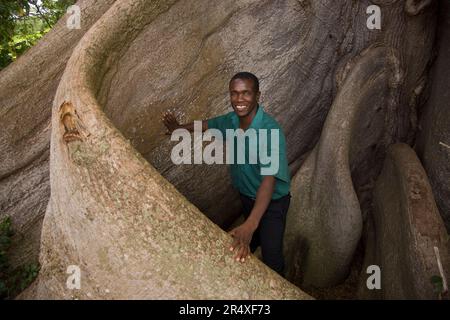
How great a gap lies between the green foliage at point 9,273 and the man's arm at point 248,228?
1230mm

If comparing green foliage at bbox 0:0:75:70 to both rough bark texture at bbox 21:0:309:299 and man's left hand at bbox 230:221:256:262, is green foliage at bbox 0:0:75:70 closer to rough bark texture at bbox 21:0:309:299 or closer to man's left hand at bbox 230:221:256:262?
rough bark texture at bbox 21:0:309:299

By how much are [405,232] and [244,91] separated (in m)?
1.34

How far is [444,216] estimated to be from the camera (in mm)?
3152

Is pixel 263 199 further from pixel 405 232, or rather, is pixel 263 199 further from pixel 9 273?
pixel 9 273

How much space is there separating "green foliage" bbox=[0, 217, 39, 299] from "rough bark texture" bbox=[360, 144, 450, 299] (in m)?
2.08

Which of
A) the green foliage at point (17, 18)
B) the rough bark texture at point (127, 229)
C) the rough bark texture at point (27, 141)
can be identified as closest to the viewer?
the rough bark texture at point (127, 229)

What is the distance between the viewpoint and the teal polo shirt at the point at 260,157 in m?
2.26

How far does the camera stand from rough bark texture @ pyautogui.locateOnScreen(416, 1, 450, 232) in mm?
3127

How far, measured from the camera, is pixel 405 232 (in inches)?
111

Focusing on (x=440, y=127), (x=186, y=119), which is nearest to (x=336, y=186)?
(x=440, y=127)

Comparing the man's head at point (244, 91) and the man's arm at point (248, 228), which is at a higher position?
the man's head at point (244, 91)

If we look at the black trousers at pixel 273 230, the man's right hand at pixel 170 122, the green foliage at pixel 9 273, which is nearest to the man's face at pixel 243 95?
the black trousers at pixel 273 230

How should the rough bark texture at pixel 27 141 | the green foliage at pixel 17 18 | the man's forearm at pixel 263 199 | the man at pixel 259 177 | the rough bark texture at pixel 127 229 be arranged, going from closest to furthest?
the rough bark texture at pixel 127 229 < the man's forearm at pixel 263 199 < the man at pixel 259 177 < the rough bark texture at pixel 27 141 < the green foliage at pixel 17 18

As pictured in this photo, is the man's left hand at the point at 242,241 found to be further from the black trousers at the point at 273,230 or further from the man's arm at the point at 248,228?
the black trousers at the point at 273,230
